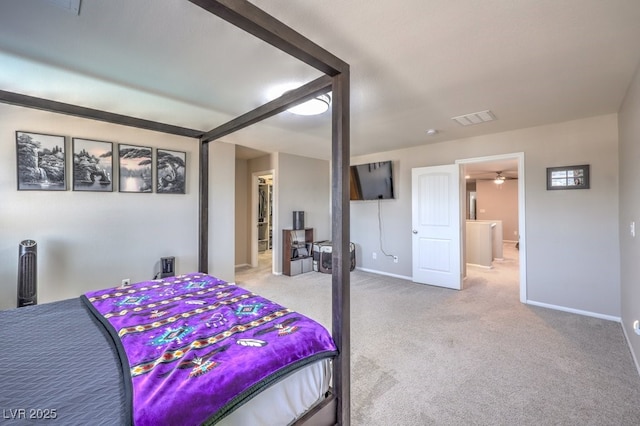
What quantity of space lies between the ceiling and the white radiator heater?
146 centimetres

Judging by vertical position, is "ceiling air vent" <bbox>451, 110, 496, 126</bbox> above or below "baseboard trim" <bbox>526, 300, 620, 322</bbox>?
above

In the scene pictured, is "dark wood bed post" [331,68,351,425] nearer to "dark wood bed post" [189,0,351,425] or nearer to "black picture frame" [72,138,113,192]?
"dark wood bed post" [189,0,351,425]

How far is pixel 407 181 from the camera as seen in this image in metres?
4.94

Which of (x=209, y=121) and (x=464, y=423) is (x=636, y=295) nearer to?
(x=464, y=423)

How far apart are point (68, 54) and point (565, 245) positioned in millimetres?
5218

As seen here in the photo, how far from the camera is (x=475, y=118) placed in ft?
10.7

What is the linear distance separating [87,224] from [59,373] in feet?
8.71

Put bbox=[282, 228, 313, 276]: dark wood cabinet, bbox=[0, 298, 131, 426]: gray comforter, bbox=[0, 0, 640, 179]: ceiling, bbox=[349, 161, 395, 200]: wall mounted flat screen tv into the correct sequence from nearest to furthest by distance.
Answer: bbox=[0, 298, 131, 426]: gray comforter, bbox=[0, 0, 640, 179]: ceiling, bbox=[349, 161, 395, 200]: wall mounted flat screen tv, bbox=[282, 228, 313, 276]: dark wood cabinet

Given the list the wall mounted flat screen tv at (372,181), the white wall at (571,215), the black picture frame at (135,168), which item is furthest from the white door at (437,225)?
the black picture frame at (135,168)

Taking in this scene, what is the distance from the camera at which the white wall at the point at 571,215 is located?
3104 mm

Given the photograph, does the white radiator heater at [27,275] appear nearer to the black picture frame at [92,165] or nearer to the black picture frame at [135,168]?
the black picture frame at [92,165]

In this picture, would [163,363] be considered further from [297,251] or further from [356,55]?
[297,251]

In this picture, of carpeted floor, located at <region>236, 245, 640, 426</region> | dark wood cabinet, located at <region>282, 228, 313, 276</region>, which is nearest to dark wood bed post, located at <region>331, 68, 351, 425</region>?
carpeted floor, located at <region>236, 245, 640, 426</region>

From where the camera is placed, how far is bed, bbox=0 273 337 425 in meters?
0.88
